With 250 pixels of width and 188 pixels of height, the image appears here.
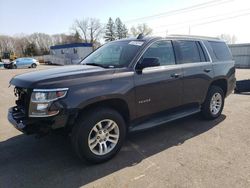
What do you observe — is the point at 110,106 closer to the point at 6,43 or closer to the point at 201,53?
the point at 201,53

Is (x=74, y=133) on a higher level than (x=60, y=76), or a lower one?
lower

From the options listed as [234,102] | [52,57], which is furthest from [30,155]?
[52,57]

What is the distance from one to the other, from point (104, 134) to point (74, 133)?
519mm

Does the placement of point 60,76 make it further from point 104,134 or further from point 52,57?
point 52,57

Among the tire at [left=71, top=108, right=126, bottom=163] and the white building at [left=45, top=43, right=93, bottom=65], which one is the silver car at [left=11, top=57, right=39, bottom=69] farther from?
the tire at [left=71, top=108, right=126, bottom=163]

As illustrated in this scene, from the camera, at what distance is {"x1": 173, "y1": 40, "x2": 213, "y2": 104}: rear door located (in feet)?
14.4

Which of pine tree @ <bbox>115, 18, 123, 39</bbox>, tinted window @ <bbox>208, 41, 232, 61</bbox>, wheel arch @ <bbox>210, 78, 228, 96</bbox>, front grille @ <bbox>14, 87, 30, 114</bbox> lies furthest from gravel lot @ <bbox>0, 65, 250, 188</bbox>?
pine tree @ <bbox>115, 18, 123, 39</bbox>

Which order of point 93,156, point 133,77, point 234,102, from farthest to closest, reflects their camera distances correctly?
1. point 234,102
2. point 133,77
3. point 93,156

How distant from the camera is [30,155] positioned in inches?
146

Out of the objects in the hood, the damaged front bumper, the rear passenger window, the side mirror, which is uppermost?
the rear passenger window

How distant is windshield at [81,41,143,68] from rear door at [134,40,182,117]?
223 millimetres

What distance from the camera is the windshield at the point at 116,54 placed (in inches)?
147

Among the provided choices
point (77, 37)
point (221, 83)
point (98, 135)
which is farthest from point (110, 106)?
point (77, 37)

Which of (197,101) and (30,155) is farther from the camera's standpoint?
(197,101)
